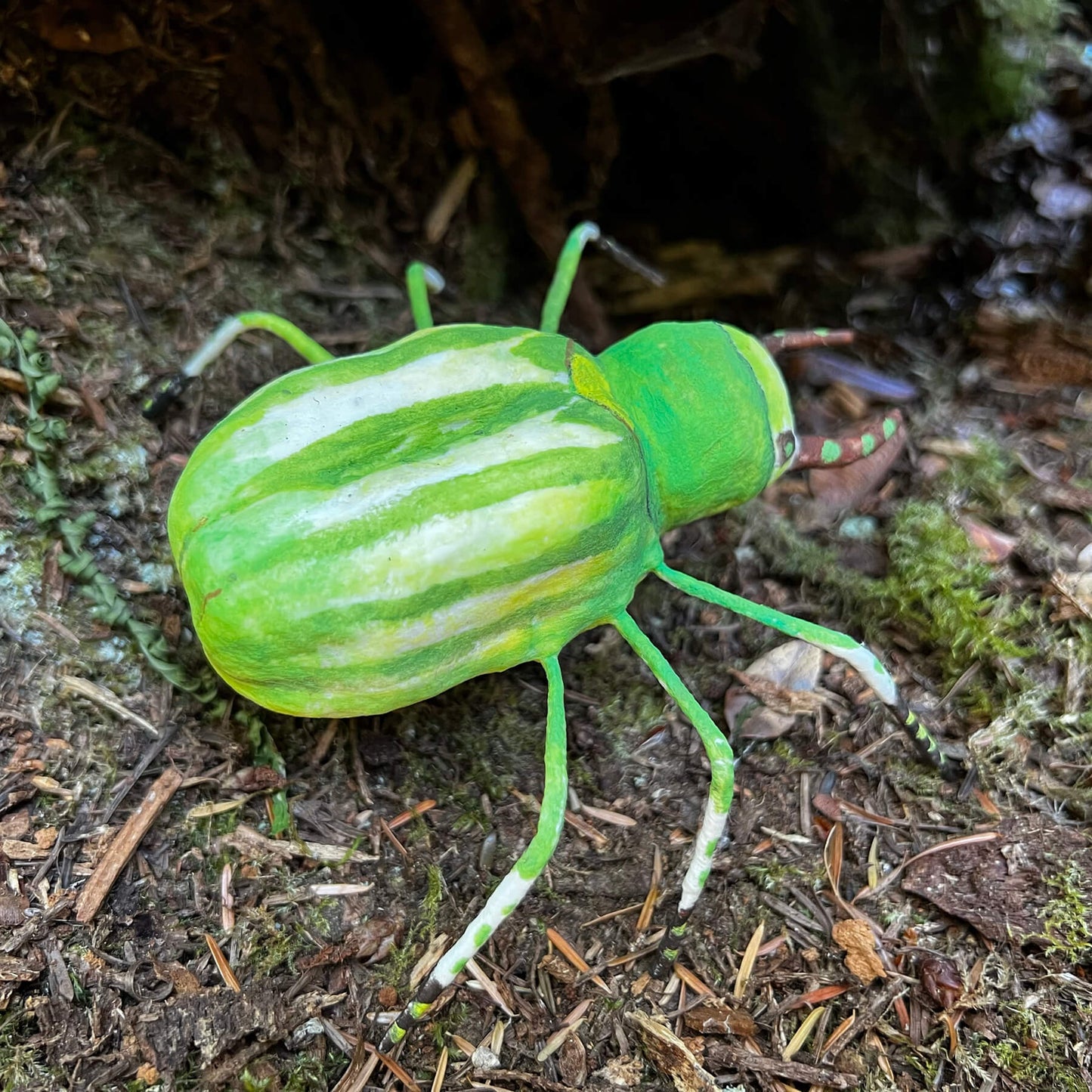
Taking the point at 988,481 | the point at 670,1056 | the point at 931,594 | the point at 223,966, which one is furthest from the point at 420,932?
the point at 988,481

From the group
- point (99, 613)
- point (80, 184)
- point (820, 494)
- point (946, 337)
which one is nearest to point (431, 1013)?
point (99, 613)

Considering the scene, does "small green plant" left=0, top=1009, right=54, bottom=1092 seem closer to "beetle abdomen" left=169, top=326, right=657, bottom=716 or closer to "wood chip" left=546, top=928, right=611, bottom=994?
"beetle abdomen" left=169, top=326, right=657, bottom=716

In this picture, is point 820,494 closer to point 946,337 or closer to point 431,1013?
point 946,337

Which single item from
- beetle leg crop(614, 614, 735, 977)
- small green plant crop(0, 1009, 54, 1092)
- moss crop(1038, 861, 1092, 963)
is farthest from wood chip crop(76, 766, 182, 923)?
moss crop(1038, 861, 1092, 963)

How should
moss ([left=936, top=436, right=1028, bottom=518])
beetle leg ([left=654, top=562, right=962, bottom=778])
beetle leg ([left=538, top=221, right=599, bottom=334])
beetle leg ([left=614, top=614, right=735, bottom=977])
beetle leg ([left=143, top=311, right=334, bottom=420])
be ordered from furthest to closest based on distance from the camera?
1. moss ([left=936, top=436, right=1028, bottom=518])
2. beetle leg ([left=538, top=221, right=599, bottom=334])
3. beetle leg ([left=143, top=311, right=334, bottom=420])
4. beetle leg ([left=654, top=562, right=962, bottom=778])
5. beetle leg ([left=614, top=614, right=735, bottom=977])

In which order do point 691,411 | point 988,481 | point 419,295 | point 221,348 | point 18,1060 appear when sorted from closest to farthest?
point 18,1060 < point 691,411 < point 221,348 < point 419,295 < point 988,481

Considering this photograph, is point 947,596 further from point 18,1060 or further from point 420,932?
point 18,1060

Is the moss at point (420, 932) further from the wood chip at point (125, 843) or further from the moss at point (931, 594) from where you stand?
the moss at point (931, 594)
